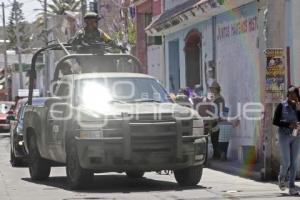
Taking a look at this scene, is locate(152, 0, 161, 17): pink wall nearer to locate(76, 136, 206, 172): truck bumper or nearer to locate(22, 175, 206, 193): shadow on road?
locate(22, 175, 206, 193): shadow on road

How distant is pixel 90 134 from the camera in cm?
1126

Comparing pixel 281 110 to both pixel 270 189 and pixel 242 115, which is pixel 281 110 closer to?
pixel 270 189

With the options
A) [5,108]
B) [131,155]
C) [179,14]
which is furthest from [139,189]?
[5,108]

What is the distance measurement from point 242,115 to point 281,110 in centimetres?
633

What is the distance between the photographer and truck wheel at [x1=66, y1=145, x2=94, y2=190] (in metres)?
11.6

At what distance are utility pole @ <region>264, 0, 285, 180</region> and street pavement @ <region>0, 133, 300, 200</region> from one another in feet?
1.26

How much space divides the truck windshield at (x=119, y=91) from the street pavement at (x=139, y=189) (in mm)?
1541

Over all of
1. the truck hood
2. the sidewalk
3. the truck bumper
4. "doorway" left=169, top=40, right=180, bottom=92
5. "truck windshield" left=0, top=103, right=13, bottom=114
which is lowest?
the sidewalk

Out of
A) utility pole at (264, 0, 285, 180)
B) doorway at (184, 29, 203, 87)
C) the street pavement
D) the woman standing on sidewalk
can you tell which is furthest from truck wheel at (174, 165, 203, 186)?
doorway at (184, 29, 203, 87)

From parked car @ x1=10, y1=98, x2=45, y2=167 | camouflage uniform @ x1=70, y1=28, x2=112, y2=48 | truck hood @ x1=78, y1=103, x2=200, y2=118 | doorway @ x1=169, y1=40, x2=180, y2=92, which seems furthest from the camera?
doorway @ x1=169, y1=40, x2=180, y2=92

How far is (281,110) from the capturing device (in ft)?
38.1

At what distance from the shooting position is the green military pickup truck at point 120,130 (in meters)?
11.2

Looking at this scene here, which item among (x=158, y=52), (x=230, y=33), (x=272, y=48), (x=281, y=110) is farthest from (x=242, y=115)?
(x=158, y=52)

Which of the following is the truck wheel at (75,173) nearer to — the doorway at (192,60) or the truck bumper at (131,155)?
the truck bumper at (131,155)
